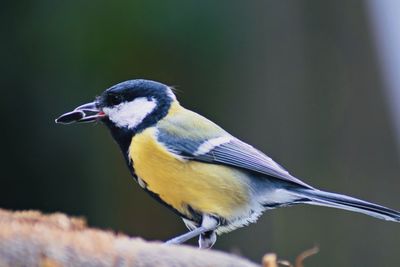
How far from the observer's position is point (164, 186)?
79.0 inches

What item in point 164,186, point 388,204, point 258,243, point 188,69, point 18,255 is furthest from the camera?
point 188,69

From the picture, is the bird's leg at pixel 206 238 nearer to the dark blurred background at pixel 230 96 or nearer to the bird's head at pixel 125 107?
the bird's head at pixel 125 107

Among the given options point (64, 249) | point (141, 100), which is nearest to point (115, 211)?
point (141, 100)

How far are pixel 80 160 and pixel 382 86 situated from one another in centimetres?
157

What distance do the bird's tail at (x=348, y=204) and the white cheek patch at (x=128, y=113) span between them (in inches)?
17.8

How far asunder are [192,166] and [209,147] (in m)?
0.09

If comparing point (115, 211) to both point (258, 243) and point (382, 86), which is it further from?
point (382, 86)

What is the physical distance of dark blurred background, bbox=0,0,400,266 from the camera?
379 centimetres

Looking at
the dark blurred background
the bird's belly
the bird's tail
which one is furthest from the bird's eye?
the dark blurred background

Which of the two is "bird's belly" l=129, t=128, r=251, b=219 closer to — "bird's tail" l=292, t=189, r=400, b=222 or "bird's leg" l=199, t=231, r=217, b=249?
"bird's leg" l=199, t=231, r=217, b=249

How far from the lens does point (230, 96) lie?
13.8ft

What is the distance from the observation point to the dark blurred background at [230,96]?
3789 millimetres

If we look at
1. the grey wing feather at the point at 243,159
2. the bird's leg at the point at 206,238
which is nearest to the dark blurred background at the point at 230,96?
the grey wing feather at the point at 243,159

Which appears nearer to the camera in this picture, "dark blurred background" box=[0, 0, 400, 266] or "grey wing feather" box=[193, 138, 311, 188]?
"grey wing feather" box=[193, 138, 311, 188]
